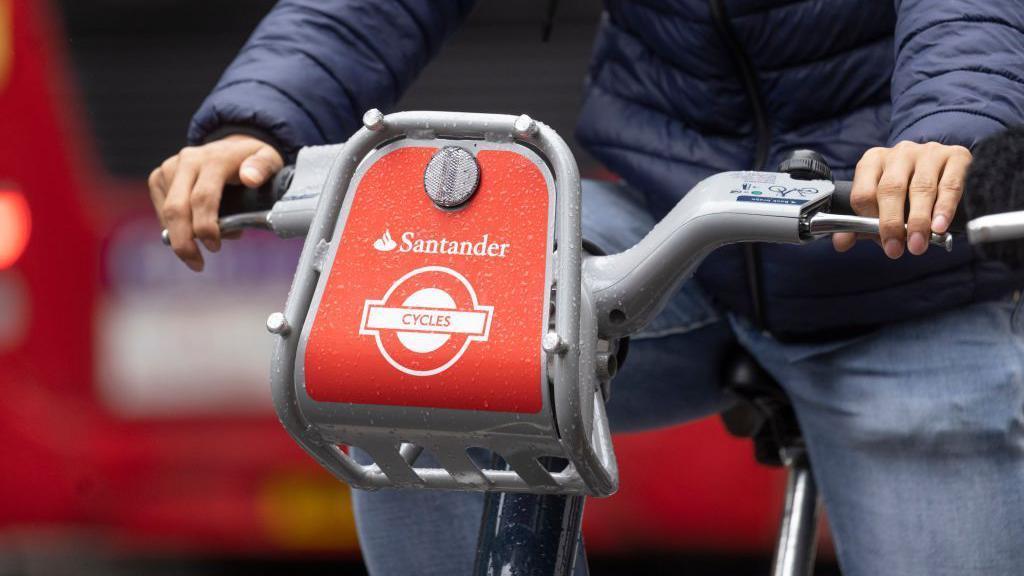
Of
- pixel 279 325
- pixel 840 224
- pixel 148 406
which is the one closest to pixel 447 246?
pixel 279 325

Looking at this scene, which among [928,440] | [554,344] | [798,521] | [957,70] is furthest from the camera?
[798,521]

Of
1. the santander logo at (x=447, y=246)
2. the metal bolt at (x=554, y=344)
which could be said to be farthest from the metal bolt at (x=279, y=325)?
the metal bolt at (x=554, y=344)

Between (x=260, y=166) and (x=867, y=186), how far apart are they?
670 millimetres

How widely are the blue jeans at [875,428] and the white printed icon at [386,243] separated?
0.52 metres

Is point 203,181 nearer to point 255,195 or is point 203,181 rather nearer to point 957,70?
point 255,195

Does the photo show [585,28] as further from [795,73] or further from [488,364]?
[488,364]

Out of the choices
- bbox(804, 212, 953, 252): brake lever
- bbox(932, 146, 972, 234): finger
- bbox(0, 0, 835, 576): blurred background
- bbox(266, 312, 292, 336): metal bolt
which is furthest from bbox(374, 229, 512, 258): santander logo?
bbox(0, 0, 835, 576): blurred background

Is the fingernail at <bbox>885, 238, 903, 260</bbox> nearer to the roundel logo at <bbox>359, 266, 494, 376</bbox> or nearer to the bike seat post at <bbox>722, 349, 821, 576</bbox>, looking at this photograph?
the roundel logo at <bbox>359, 266, 494, 376</bbox>

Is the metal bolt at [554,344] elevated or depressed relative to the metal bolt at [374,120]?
depressed

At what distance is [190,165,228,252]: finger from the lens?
1.83m

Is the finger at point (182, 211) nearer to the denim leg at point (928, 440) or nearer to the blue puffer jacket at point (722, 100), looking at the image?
the blue puffer jacket at point (722, 100)

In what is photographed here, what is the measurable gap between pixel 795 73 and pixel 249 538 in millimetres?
2754

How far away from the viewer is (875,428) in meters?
1.98

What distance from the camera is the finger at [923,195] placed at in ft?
4.85
